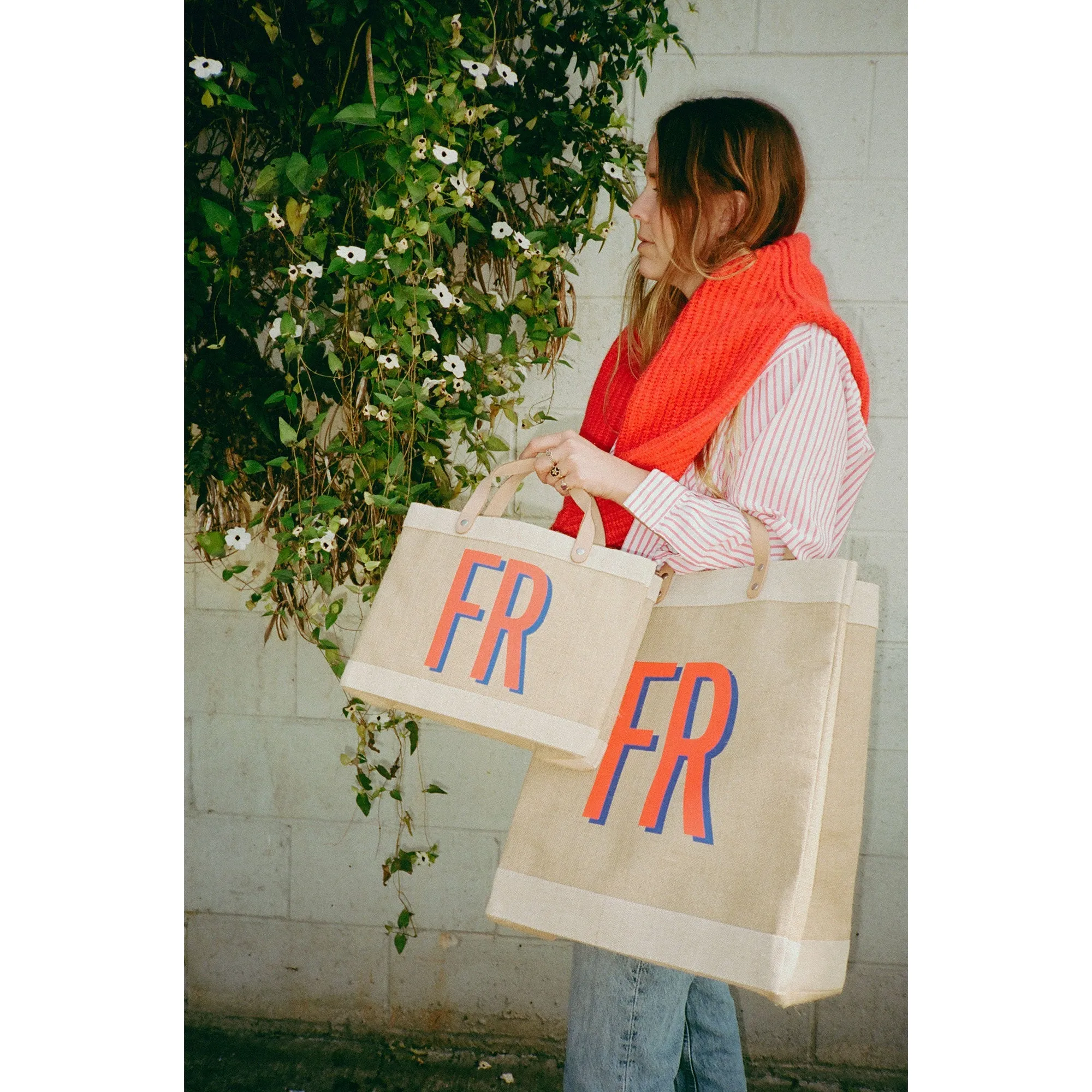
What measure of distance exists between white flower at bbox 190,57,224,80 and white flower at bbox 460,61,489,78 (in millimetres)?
284

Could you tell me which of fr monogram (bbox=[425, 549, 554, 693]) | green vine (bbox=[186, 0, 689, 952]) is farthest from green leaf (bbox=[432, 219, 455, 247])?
fr monogram (bbox=[425, 549, 554, 693])

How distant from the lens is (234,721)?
172 cm

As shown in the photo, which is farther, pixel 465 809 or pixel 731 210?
pixel 465 809

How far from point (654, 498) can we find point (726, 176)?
403 mm

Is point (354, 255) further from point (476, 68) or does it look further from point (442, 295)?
point (476, 68)

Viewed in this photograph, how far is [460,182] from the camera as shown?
1041mm

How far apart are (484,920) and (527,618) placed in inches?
44.2

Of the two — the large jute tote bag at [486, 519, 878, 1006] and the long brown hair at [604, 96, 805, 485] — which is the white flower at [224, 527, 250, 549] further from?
the long brown hair at [604, 96, 805, 485]

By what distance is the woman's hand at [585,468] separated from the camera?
88 cm

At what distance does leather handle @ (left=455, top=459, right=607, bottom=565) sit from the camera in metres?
0.87

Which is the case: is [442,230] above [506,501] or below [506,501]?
above

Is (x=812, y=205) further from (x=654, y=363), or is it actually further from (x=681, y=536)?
(x=681, y=536)

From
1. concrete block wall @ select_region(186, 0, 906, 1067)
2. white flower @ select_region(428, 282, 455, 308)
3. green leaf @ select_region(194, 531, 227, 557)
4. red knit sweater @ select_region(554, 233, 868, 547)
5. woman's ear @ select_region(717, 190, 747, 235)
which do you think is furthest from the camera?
concrete block wall @ select_region(186, 0, 906, 1067)

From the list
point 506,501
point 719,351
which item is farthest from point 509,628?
point 719,351
